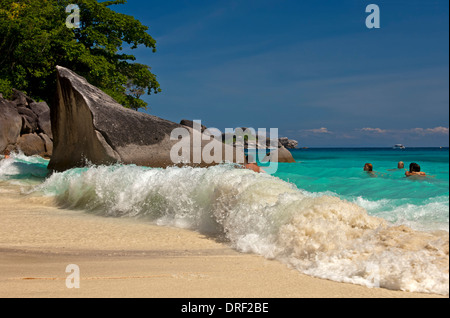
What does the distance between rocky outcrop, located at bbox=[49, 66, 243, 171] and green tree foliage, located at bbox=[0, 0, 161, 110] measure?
1252 cm

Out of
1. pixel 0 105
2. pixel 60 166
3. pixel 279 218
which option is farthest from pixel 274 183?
pixel 0 105

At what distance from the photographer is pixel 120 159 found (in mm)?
10109

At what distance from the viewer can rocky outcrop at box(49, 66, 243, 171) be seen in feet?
33.5

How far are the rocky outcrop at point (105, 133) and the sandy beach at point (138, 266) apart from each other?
13.3ft

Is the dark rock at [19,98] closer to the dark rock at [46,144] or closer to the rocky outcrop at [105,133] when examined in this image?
the dark rock at [46,144]

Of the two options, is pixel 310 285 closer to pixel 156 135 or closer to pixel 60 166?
pixel 156 135

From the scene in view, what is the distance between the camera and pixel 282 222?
4.52 metres

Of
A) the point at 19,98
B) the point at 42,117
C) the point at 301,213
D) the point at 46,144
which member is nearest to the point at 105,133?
the point at 301,213

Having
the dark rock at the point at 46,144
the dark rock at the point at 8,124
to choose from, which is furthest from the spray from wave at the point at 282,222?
the dark rock at the point at 46,144

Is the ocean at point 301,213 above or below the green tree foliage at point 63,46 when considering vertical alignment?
below

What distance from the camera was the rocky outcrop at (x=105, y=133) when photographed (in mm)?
10211

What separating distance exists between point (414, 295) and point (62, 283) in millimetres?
2541

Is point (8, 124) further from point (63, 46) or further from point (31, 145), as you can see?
point (63, 46)

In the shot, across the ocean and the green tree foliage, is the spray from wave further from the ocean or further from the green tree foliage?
the green tree foliage
